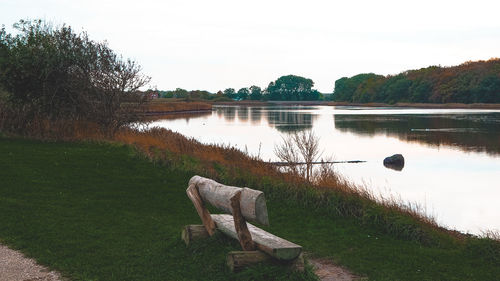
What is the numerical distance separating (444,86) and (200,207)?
434 ft

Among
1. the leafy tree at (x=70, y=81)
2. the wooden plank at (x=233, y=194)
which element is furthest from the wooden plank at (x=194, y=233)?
the leafy tree at (x=70, y=81)

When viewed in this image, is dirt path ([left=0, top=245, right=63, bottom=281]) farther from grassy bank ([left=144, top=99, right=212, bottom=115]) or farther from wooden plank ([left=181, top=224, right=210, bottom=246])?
grassy bank ([left=144, top=99, right=212, bottom=115])

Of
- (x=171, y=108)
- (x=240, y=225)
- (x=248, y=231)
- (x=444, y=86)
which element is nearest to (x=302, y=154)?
(x=248, y=231)

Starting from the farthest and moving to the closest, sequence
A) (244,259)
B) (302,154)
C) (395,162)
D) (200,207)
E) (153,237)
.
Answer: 1. (395,162)
2. (302,154)
3. (153,237)
4. (200,207)
5. (244,259)

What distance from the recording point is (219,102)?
191m

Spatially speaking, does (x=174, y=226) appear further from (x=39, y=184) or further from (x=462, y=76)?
(x=462, y=76)

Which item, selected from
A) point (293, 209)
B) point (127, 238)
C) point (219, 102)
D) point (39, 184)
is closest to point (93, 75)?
point (39, 184)

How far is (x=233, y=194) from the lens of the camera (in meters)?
5.73

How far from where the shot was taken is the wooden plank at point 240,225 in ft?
18.7

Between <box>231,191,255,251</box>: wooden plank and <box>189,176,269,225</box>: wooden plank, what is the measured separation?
7 centimetres

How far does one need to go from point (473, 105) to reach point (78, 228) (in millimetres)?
122955

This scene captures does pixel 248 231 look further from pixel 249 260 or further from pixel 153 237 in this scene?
pixel 153 237

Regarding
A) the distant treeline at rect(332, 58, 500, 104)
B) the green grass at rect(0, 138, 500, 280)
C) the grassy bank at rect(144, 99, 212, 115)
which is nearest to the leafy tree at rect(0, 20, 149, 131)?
the green grass at rect(0, 138, 500, 280)

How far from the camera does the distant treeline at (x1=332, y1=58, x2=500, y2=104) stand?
11812cm
